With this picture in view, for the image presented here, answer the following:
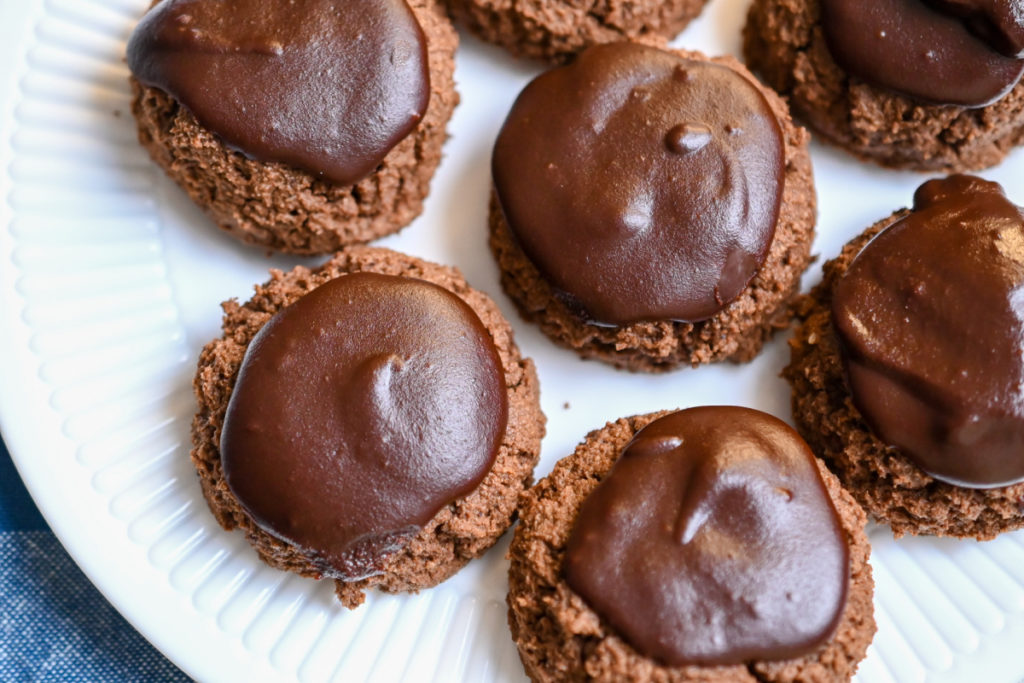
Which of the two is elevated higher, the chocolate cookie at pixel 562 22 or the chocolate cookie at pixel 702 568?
the chocolate cookie at pixel 562 22

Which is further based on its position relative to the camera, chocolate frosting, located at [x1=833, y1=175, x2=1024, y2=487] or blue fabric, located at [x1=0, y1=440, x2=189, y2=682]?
blue fabric, located at [x1=0, y1=440, x2=189, y2=682]

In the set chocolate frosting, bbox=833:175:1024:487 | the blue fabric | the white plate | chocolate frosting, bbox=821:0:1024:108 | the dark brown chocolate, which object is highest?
the dark brown chocolate

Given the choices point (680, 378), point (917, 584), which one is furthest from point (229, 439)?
point (917, 584)

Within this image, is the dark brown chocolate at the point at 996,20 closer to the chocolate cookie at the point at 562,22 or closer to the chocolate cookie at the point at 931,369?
the chocolate cookie at the point at 931,369

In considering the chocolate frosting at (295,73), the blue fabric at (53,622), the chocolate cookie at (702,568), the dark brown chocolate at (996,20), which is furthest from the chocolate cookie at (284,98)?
the dark brown chocolate at (996,20)

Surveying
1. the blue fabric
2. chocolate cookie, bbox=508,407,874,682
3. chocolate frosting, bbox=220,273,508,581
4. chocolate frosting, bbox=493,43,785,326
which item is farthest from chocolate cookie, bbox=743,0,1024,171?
the blue fabric

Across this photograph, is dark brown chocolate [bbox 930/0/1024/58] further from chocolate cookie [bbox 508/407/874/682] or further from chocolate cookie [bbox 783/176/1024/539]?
chocolate cookie [bbox 508/407/874/682]

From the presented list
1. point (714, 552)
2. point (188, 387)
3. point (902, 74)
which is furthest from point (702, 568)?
point (188, 387)
